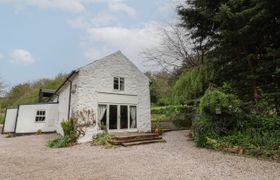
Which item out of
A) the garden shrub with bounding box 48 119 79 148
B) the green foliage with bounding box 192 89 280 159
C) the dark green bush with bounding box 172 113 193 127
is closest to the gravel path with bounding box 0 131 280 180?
the green foliage with bounding box 192 89 280 159

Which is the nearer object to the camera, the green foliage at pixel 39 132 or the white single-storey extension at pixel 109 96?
the white single-storey extension at pixel 109 96

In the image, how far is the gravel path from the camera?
6.69 m

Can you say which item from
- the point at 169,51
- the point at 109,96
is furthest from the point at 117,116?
the point at 169,51

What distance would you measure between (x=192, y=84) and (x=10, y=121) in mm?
17113

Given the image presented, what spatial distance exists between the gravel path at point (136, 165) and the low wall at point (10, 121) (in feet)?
37.6

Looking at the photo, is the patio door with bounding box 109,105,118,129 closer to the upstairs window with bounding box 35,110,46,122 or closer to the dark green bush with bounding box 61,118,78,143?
the dark green bush with bounding box 61,118,78,143

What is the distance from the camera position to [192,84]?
15180 mm

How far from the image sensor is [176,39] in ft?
74.9

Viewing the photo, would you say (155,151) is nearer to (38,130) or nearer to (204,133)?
(204,133)

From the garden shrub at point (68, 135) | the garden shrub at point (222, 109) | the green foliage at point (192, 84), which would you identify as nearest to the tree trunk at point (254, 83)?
the garden shrub at point (222, 109)

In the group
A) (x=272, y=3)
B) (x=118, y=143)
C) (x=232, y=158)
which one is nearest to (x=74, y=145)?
(x=118, y=143)

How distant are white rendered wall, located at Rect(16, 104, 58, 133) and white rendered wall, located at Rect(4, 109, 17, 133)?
5.23 ft

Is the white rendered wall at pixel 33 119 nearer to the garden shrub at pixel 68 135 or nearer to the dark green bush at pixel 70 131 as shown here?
the garden shrub at pixel 68 135

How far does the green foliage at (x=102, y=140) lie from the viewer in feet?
40.5
